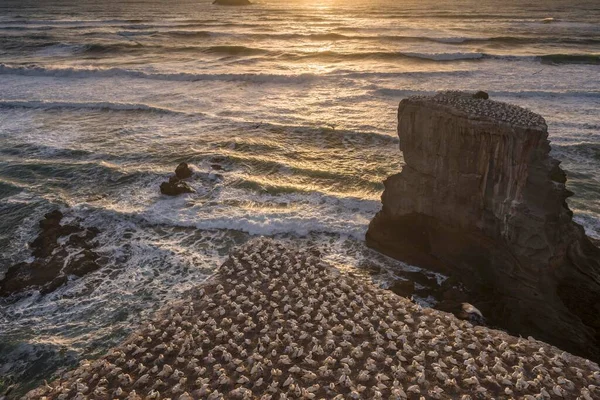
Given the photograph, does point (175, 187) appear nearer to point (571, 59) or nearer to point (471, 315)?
point (471, 315)

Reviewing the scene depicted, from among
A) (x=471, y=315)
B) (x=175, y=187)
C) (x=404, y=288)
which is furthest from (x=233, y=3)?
(x=471, y=315)

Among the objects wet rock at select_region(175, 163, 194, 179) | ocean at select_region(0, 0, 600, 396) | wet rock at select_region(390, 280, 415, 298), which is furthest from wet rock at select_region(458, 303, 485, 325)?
wet rock at select_region(175, 163, 194, 179)

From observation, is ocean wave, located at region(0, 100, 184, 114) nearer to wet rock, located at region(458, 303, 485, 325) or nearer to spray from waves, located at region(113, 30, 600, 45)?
wet rock, located at region(458, 303, 485, 325)

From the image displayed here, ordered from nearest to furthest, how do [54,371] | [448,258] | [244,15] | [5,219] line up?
[54,371] < [448,258] < [5,219] < [244,15]

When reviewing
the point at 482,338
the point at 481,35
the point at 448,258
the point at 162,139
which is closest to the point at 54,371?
the point at 482,338

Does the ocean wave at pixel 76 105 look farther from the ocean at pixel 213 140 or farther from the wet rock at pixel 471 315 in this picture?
the wet rock at pixel 471 315

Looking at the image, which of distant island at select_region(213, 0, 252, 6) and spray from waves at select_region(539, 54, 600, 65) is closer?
spray from waves at select_region(539, 54, 600, 65)

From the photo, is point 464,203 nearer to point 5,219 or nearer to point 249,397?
point 249,397
